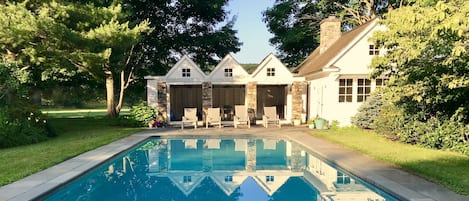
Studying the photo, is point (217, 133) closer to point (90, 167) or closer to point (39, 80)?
point (90, 167)

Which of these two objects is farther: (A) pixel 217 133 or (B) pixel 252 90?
(B) pixel 252 90

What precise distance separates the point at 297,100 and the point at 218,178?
11.1 meters

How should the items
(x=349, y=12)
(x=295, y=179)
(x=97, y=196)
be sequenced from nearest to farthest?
(x=97, y=196) → (x=295, y=179) → (x=349, y=12)

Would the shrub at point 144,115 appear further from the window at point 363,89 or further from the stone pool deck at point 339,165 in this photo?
the window at point 363,89

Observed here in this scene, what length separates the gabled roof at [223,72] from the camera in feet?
60.9

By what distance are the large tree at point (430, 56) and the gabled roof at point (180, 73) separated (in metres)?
9.99

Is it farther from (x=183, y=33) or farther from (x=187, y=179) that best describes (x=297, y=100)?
(x=187, y=179)

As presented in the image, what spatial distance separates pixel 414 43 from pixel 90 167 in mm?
7792

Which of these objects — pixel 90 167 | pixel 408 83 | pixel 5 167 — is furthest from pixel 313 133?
pixel 5 167

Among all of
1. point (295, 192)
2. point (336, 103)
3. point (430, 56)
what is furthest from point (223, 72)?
point (295, 192)

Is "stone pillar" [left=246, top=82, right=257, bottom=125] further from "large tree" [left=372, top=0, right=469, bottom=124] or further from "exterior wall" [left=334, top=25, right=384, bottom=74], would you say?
"large tree" [left=372, top=0, right=469, bottom=124]

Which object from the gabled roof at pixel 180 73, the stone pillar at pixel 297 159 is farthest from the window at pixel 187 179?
the gabled roof at pixel 180 73

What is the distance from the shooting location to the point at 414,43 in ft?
24.5

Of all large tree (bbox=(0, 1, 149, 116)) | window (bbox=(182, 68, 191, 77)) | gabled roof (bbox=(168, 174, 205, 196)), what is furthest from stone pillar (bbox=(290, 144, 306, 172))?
large tree (bbox=(0, 1, 149, 116))
